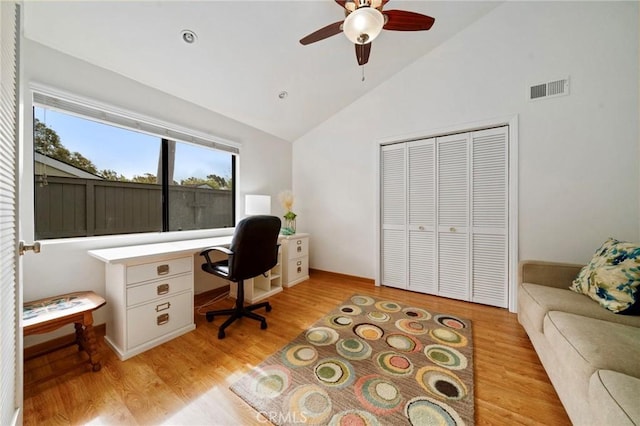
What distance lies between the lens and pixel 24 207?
5.24ft

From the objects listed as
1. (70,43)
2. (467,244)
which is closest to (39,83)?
(70,43)

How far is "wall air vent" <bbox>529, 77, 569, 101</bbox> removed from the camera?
212 cm

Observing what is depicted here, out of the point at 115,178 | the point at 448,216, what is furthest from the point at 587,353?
the point at 115,178

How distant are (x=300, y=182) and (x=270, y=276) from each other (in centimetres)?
178

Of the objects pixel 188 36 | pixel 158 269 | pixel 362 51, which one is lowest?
pixel 158 269

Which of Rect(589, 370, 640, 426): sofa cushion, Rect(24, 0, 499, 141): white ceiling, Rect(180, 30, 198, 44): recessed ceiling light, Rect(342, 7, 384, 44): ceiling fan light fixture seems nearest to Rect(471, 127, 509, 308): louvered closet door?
Rect(24, 0, 499, 141): white ceiling

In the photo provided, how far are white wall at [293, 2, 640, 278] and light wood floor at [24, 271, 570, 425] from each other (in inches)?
45.7

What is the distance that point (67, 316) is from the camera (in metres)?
1.42

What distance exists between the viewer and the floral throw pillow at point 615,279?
1.34 metres

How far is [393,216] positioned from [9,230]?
3102mm

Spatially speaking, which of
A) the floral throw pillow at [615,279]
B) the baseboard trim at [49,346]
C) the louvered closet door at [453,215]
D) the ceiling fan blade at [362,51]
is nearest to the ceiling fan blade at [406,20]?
the ceiling fan blade at [362,51]

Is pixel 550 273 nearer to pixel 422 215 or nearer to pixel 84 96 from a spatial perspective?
pixel 422 215

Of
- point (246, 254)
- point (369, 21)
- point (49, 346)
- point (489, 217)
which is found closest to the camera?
point (369, 21)

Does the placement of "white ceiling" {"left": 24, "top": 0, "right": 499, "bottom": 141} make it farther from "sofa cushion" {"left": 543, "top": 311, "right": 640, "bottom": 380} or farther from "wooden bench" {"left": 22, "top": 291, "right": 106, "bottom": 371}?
"sofa cushion" {"left": 543, "top": 311, "right": 640, "bottom": 380}
